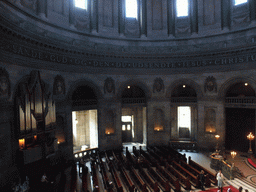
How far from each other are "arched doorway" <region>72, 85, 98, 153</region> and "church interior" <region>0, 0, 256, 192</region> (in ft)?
0.41

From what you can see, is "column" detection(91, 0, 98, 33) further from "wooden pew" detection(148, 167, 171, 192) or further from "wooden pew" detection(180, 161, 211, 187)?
"wooden pew" detection(180, 161, 211, 187)

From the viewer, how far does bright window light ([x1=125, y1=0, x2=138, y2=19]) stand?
22.7 metres

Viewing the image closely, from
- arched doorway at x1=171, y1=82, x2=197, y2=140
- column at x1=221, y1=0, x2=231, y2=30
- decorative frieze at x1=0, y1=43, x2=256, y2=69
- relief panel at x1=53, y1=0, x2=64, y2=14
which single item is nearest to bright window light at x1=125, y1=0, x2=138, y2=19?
decorative frieze at x1=0, y1=43, x2=256, y2=69

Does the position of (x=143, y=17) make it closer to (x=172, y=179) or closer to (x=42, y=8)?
(x=42, y=8)

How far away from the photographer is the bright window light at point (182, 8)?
2280cm

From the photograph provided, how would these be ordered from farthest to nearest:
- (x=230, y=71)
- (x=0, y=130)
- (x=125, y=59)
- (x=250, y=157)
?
(x=125, y=59) → (x=230, y=71) → (x=250, y=157) → (x=0, y=130)

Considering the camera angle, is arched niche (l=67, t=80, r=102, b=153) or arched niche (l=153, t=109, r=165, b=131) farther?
arched niche (l=153, t=109, r=165, b=131)

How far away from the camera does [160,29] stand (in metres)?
23.2

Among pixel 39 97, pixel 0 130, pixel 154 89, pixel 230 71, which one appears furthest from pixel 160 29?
pixel 0 130

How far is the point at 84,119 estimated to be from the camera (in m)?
24.8

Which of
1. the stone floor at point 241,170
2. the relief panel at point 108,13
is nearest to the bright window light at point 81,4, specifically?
the relief panel at point 108,13

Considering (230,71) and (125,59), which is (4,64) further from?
(230,71)

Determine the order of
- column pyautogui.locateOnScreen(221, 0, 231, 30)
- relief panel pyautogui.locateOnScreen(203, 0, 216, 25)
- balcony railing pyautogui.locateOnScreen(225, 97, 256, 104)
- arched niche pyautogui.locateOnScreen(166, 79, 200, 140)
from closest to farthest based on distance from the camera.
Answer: balcony railing pyautogui.locateOnScreen(225, 97, 256, 104) → column pyautogui.locateOnScreen(221, 0, 231, 30) → relief panel pyautogui.locateOnScreen(203, 0, 216, 25) → arched niche pyautogui.locateOnScreen(166, 79, 200, 140)

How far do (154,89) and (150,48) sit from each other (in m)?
5.02
